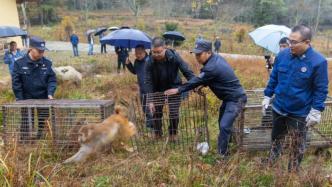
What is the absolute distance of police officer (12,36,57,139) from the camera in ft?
17.6

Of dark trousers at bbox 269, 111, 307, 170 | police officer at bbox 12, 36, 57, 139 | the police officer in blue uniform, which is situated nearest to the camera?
the police officer in blue uniform

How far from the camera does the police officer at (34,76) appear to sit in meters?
5.36

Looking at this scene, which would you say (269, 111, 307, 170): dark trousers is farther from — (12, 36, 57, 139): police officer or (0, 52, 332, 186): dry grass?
(12, 36, 57, 139): police officer

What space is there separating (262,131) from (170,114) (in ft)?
4.33

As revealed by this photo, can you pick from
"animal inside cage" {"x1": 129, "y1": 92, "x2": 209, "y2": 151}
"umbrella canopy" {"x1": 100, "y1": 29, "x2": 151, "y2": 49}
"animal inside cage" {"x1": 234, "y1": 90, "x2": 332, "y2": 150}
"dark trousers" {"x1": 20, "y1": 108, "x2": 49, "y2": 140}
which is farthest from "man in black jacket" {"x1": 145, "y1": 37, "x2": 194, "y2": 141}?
"umbrella canopy" {"x1": 100, "y1": 29, "x2": 151, "y2": 49}

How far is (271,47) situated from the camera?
24.7ft

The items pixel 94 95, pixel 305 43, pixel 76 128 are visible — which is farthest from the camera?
pixel 94 95

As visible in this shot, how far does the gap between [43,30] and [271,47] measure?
33.7 meters

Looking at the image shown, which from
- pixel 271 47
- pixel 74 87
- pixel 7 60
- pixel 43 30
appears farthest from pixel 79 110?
pixel 43 30

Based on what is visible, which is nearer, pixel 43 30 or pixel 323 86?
pixel 323 86

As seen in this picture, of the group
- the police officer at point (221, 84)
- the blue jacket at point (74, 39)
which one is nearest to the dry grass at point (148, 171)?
the police officer at point (221, 84)

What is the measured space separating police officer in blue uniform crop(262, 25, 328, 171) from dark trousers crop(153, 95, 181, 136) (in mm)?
1152

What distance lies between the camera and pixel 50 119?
194 inches

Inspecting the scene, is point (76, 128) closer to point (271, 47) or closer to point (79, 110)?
point (79, 110)
